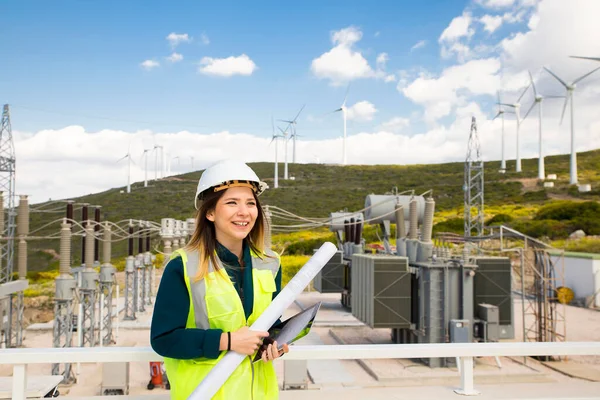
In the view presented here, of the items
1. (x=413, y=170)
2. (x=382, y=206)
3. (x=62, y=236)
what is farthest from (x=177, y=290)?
(x=413, y=170)

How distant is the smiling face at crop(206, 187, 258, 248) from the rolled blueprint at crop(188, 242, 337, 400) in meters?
0.36

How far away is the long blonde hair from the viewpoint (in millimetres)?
2287

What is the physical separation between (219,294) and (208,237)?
32 centimetres

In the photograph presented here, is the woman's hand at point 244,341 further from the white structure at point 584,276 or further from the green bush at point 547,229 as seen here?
the green bush at point 547,229

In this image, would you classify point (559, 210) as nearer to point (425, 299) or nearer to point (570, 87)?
point (570, 87)

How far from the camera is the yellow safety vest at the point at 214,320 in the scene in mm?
2217

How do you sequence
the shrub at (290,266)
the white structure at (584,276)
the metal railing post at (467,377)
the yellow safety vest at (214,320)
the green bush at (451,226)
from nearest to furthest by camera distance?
the yellow safety vest at (214,320) → the metal railing post at (467,377) → the white structure at (584,276) → the shrub at (290,266) → the green bush at (451,226)

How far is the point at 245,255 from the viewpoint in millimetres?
→ 2471

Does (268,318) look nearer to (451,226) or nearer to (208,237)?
(208,237)

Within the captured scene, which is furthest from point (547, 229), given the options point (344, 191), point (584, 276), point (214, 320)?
point (214, 320)

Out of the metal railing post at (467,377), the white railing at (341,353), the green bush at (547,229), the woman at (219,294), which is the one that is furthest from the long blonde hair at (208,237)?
the green bush at (547,229)

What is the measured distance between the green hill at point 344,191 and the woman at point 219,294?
4946 centimetres

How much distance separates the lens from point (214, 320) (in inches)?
88.0

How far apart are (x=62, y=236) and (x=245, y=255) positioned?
1246 centimetres
